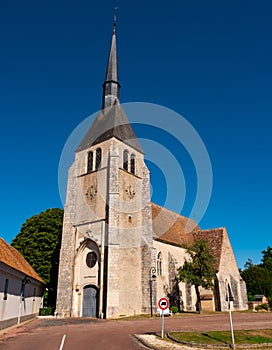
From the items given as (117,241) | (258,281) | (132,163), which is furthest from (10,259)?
(258,281)

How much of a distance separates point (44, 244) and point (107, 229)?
1019 cm

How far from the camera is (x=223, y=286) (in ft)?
104

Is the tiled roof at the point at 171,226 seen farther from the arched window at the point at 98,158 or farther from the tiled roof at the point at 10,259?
the tiled roof at the point at 10,259

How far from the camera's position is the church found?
25281mm

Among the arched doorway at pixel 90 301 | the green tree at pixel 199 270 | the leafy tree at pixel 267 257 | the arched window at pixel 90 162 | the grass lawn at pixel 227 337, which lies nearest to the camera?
the grass lawn at pixel 227 337

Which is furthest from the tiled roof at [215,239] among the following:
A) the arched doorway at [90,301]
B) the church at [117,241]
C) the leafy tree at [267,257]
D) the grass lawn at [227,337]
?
the leafy tree at [267,257]

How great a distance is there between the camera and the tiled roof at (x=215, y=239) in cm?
3385

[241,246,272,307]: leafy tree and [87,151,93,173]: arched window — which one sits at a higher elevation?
[87,151,93,173]: arched window

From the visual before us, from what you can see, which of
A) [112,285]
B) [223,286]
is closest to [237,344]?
[112,285]

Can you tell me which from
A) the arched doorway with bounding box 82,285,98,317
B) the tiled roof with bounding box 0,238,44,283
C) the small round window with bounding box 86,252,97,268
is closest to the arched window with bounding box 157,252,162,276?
the small round window with bounding box 86,252,97,268

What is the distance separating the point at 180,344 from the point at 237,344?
1.94m

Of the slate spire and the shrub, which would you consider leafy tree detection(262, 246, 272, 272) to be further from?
the slate spire

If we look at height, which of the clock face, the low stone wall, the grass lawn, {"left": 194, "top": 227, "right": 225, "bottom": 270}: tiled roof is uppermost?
the clock face

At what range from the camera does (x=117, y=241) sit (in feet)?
83.6
